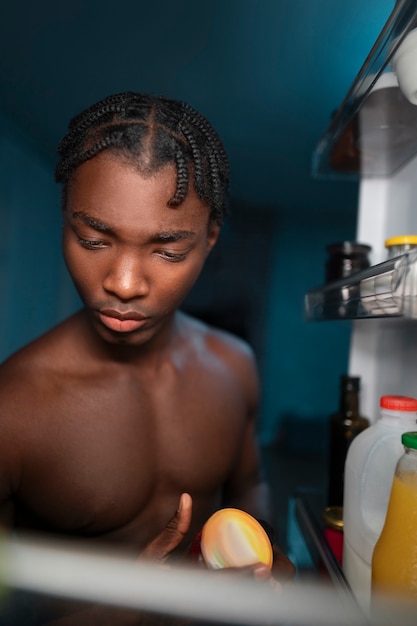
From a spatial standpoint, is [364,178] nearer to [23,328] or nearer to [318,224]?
[318,224]

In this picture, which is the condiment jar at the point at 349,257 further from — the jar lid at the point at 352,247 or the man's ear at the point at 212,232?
the man's ear at the point at 212,232

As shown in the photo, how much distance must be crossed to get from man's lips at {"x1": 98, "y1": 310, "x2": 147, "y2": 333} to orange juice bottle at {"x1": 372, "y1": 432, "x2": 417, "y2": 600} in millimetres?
316

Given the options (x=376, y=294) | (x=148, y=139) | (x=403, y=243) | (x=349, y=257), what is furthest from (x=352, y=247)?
(x=148, y=139)

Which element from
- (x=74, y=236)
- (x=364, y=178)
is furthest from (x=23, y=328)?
(x=364, y=178)

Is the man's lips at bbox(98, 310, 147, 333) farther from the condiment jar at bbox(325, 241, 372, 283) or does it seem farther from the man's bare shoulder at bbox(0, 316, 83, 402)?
the condiment jar at bbox(325, 241, 372, 283)

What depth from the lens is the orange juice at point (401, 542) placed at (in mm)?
479

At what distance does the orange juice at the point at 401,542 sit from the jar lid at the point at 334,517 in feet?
0.81

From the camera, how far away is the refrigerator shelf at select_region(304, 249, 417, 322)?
0.45m

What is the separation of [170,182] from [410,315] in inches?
11.2

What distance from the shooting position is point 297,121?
86 centimetres

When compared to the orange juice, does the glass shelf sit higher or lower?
higher

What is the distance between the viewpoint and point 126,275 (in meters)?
0.53

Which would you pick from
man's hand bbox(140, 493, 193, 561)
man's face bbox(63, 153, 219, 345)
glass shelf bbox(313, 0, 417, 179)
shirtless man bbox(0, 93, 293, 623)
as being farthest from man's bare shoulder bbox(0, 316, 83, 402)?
glass shelf bbox(313, 0, 417, 179)

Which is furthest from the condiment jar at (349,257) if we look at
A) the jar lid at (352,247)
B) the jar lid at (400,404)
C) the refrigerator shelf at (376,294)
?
the jar lid at (400,404)
